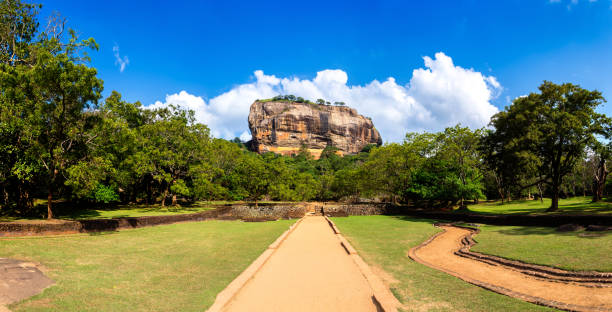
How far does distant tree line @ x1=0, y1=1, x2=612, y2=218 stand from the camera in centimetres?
1144

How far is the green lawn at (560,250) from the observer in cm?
617

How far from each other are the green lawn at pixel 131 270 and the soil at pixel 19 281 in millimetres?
159

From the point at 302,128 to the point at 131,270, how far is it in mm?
102712

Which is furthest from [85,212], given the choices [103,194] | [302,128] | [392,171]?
[302,128]

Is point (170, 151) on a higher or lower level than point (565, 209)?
higher

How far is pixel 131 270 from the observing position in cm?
621

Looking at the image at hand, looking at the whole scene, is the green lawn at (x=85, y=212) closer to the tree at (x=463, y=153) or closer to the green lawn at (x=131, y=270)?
the green lawn at (x=131, y=270)

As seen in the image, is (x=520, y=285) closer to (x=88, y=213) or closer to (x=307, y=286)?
(x=307, y=286)

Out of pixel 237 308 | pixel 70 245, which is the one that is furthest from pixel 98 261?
pixel 237 308

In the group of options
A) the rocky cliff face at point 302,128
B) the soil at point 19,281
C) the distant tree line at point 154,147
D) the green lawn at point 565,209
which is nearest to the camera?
the soil at point 19,281

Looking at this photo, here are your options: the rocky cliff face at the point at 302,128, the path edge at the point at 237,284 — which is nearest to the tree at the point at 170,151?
the path edge at the point at 237,284

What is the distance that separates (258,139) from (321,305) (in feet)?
341

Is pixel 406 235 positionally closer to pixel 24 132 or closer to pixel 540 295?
pixel 540 295

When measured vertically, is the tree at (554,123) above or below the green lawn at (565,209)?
above
